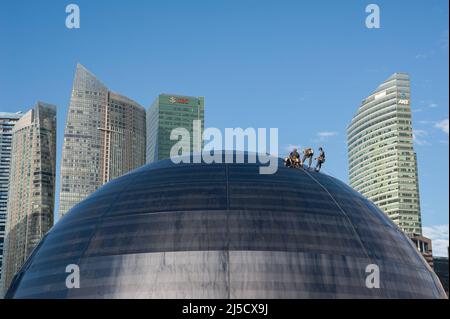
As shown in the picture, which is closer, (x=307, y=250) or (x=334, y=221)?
(x=307, y=250)

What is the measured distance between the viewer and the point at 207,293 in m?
45.1

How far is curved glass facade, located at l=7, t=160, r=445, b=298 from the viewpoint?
4584cm

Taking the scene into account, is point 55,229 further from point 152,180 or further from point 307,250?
point 307,250

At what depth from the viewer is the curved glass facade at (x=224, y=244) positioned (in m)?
45.8

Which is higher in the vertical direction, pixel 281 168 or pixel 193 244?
pixel 281 168

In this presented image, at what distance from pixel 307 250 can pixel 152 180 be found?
15263 mm

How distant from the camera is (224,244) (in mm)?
47219
